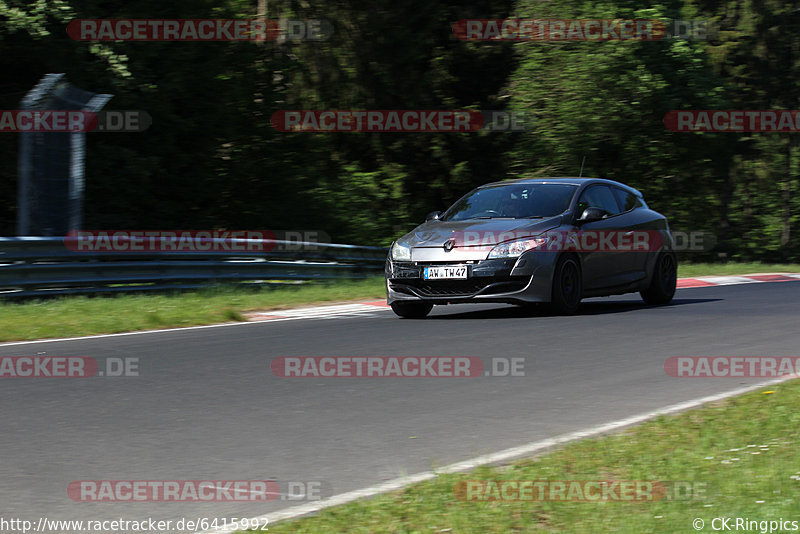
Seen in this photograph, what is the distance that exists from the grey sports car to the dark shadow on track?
23 centimetres

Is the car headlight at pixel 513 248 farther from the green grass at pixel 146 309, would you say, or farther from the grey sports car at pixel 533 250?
the green grass at pixel 146 309

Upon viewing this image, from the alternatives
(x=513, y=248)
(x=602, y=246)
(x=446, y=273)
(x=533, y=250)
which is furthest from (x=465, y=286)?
(x=602, y=246)

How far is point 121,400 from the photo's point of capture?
7449 mm

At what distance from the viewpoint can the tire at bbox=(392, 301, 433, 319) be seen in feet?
42.5

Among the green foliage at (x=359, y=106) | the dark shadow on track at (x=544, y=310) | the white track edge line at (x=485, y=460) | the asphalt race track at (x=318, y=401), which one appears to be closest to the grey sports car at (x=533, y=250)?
the dark shadow on track at (x=544, y=310)

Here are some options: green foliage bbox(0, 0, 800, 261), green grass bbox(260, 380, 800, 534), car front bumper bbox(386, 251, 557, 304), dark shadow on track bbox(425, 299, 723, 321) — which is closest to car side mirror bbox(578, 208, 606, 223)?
car front bumper bbox(386, 251, 557, 304)

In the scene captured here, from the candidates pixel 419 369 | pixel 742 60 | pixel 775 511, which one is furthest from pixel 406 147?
pixel 775 511

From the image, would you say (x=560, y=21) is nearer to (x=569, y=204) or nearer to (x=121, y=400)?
(x=569, y=204)

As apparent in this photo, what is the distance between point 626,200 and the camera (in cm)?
1450

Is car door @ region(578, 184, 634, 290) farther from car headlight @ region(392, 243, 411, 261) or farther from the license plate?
car headlight @ region(392, 243, 411, 261)

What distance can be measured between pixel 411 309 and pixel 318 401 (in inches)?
223

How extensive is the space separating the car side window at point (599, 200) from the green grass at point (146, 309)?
406 cm

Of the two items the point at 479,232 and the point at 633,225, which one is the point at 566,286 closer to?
the point at 479,232

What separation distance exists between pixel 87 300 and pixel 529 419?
8.73 m
